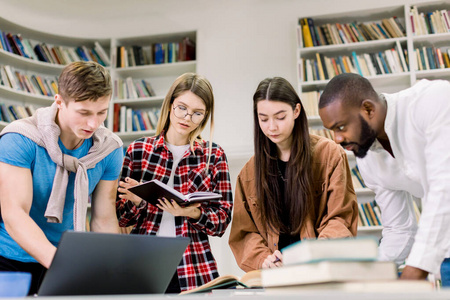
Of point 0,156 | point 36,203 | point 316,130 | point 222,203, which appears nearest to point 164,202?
point 222,203

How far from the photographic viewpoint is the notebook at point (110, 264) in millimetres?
915

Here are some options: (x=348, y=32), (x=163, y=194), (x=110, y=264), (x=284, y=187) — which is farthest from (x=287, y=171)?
(x=348, y=32)

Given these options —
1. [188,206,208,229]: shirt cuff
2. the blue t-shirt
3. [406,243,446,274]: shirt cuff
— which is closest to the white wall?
[188,206,208,229]: shirt cuff

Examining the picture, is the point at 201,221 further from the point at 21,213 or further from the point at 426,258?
the point at 426,258

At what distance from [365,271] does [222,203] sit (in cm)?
132

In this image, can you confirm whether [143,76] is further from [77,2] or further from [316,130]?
[316,130]

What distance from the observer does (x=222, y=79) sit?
15.3 ft

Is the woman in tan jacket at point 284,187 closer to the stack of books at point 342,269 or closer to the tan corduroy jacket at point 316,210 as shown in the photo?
the tan corduroy jacket at point 316,210

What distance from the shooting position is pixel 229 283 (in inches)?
45.0

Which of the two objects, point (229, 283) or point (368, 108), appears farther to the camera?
point (368, 108)

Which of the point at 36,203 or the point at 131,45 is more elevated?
the point at 131,45

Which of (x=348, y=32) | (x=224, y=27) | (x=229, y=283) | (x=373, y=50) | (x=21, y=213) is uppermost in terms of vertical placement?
(x=224, y=27)

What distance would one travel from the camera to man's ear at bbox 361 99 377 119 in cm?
141

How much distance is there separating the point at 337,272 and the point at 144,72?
4240 millimetres
